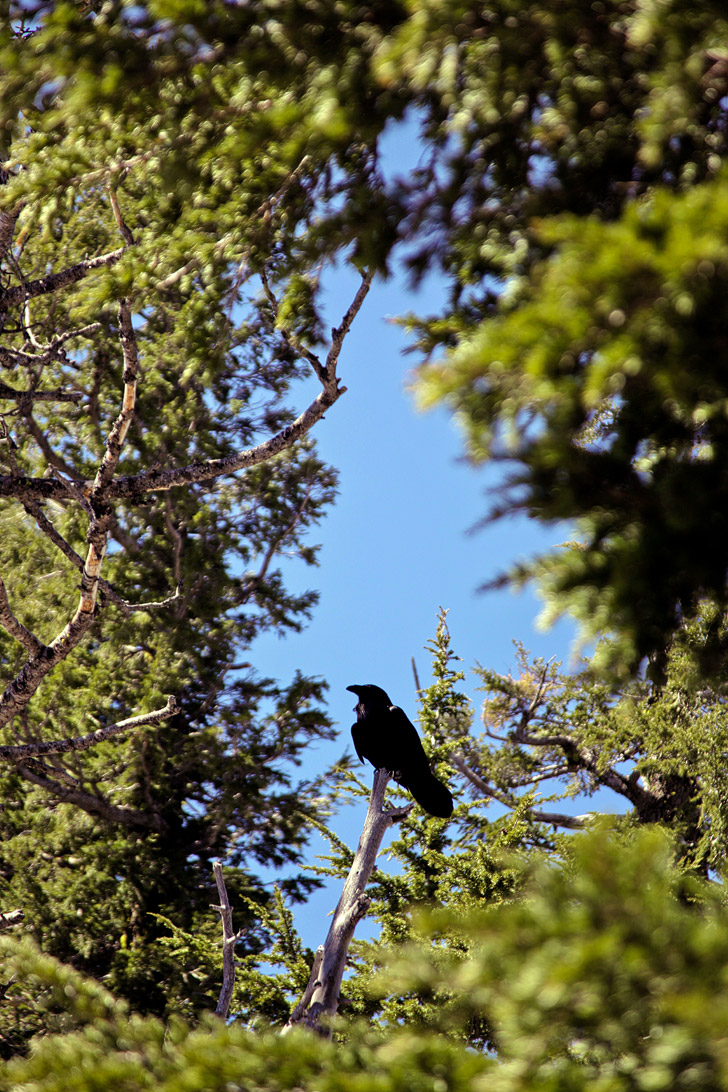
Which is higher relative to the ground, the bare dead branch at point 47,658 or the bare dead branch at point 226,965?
the bare dead branch at point 47,658

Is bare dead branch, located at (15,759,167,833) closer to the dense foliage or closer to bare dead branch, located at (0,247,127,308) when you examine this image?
the dense foliage

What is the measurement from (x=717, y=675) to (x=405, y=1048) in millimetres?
1973

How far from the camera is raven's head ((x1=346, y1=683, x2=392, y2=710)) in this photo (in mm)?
6879

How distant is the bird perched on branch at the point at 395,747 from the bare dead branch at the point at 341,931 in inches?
20.8

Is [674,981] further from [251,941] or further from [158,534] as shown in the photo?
[158,534]

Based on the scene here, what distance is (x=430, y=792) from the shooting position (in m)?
6.71

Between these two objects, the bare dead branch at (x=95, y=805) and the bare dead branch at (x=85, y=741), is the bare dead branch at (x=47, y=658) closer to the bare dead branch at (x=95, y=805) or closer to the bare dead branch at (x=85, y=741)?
the bare dead branch at (x=85, y=741)

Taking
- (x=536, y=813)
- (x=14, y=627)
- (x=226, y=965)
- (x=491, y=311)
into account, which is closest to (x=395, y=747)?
(x=226, y=965)

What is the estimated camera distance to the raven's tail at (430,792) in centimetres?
661

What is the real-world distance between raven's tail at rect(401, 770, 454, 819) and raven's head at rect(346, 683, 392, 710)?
24.3 inches

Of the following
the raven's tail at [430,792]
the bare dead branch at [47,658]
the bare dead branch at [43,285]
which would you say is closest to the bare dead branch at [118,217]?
the bare dead branch at [43,285]

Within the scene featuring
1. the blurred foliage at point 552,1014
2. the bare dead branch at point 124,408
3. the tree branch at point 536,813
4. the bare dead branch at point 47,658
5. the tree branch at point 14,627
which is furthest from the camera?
the tree branch at point 536,813

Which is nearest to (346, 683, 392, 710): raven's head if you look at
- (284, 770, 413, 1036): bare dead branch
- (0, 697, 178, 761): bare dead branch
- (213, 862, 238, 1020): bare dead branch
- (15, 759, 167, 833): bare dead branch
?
(284, 770, 413, 1036): bare dead branch

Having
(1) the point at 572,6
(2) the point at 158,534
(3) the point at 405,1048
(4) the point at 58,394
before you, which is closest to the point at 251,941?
(2) the point at 158,534
